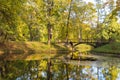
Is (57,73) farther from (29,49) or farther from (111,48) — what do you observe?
(111,48)

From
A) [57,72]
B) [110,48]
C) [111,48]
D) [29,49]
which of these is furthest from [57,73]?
[110,48]

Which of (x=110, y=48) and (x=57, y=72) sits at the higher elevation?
(x=57, y=72)

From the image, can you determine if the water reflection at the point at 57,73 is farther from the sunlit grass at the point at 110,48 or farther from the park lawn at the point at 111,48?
the sunlit grass at the point at 110,48

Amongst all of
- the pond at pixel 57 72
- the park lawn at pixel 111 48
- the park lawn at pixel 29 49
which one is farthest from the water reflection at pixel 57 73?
the park lawn at pixel 111 48

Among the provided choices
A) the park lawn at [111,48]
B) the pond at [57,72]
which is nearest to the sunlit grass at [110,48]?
the park lawn at [111,48]

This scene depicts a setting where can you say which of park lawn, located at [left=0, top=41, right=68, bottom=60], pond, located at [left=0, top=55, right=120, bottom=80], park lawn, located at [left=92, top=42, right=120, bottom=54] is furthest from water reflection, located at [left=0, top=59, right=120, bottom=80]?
park lawn, located at [left=92, top=42, right=120, bottom=54]

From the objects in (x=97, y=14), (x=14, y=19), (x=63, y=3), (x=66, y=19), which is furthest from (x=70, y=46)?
(x=14, y=19)

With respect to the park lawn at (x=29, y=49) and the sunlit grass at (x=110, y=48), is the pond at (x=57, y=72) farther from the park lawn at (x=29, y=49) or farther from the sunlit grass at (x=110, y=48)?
the sunlit grass at (x=110, y=48)

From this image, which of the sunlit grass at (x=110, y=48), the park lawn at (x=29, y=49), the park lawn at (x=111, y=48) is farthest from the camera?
the sunlit grass at (x=110, y=48)

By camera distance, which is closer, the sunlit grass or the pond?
the pond

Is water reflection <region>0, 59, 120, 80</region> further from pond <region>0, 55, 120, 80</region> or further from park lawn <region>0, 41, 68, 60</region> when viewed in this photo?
park lawn <region>0, 41, 68, 60</region>

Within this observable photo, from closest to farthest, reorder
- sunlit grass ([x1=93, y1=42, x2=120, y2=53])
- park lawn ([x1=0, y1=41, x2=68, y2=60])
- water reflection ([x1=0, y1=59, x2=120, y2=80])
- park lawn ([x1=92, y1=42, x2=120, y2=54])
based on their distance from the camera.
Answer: water reflection ([x1=0, y1=59, x2=120, y2=80]), park lawn ([x1=0, y1=41, x2=68, y2=60]), park lawn ([x1=92, y1=42, x2=120, y2=54]), sunlit grass ([x1=93, y1=42, x2=120, y2=53])

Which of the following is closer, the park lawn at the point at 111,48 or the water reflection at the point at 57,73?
the water reflection at the point at 57,73

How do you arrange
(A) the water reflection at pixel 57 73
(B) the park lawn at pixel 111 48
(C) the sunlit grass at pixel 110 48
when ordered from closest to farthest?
(A) the water reflection at pixel 57 73, (B) the park lawn at pixel 111 48, (C) the sunlit grass at pixel 110 48
